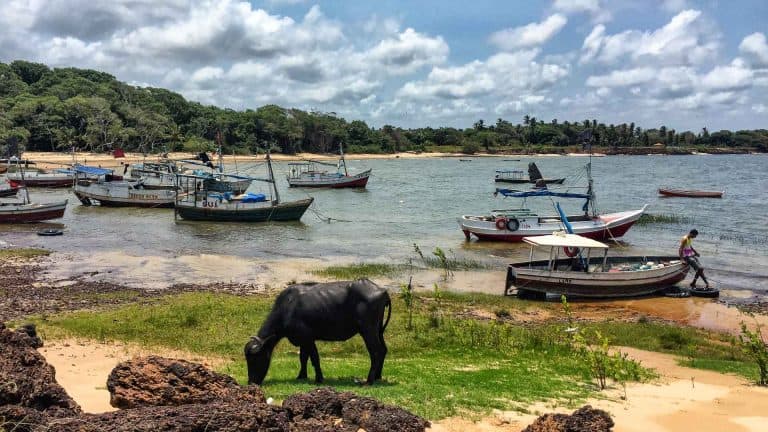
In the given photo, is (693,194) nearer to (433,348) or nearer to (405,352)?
(433,348)

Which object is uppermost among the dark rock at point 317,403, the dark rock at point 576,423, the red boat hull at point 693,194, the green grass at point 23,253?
the dark rock at point 317,403

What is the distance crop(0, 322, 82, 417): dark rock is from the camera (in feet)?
19.2

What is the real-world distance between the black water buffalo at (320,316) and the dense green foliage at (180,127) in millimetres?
69057

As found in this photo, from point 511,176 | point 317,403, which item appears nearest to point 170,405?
point 317,403

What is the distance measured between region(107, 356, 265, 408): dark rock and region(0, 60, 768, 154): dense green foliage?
7082cm

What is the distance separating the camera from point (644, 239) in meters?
35.4

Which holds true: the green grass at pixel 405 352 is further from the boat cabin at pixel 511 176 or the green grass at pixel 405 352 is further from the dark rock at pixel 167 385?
the boat cabin at pixel 511 176

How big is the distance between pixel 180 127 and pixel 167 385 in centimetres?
12123

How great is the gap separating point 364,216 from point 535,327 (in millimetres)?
29852

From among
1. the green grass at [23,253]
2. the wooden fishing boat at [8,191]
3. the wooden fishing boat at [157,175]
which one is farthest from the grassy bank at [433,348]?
the wooden fishing boat at [8,191]

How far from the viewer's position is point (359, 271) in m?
24.1

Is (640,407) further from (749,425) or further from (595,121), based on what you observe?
(595,121)

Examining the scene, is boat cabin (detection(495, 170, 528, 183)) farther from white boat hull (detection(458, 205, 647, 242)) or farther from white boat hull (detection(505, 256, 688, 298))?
white boat hull (detection(505, 256, 688, 298))

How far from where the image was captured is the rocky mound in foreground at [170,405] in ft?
17.4
